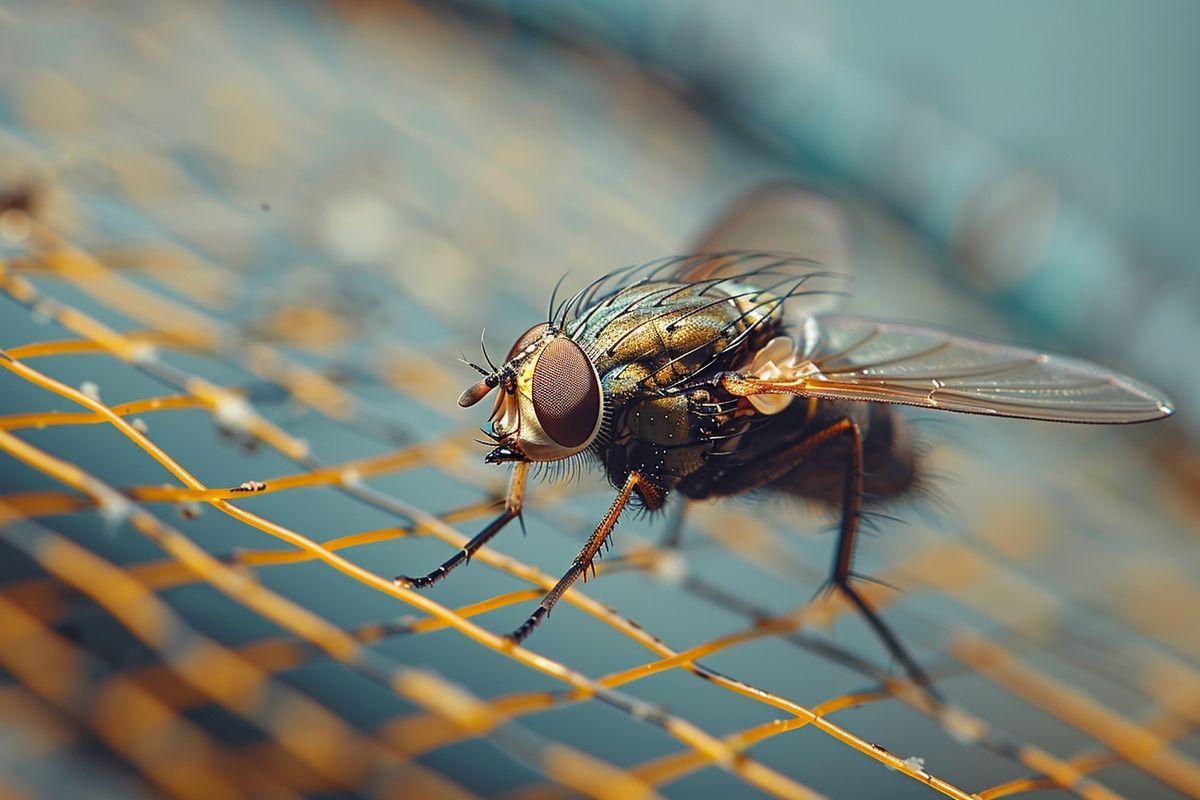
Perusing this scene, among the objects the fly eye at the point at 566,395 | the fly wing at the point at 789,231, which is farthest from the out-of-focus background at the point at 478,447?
the fly eye at the point at 566,395

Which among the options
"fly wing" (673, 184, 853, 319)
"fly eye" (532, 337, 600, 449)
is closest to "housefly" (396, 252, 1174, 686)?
"fly eye" (532, 337, 600, 449)

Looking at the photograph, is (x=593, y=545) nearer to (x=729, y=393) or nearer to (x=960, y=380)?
(x=729, y=393)

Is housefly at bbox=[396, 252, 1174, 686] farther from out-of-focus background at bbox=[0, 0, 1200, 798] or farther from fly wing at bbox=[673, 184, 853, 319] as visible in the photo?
fly wing at bbox=[673, 184, 853, 319]

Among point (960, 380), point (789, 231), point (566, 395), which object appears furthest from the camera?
point (789, 231)

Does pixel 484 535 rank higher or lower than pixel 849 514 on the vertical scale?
lower

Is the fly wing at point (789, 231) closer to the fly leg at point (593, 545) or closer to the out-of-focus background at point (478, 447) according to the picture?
the out-of-focus background at point (478, 447)

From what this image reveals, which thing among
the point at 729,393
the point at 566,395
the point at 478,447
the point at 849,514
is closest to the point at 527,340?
the point at 566,395
